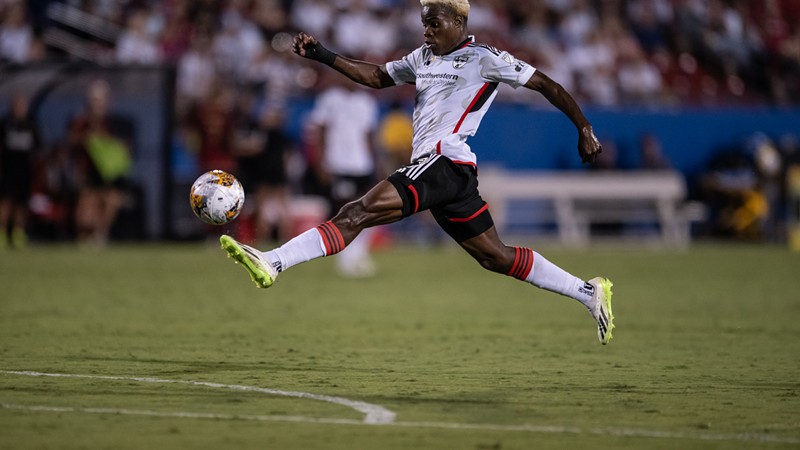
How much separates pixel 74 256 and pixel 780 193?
46.5ft

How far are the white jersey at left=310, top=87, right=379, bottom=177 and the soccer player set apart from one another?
8.27 m

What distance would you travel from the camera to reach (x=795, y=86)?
26.2 m

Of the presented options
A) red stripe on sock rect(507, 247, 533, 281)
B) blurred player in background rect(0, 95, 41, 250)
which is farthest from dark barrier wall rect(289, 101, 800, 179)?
red stripe on sock rect(507, 247, 533, 281)

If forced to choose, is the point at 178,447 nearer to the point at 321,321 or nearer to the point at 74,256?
the point at 321,321

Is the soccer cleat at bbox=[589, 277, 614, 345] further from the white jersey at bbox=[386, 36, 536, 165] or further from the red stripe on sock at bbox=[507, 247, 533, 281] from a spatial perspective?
the white jersey at bbox=[386, 36, 536, 165]

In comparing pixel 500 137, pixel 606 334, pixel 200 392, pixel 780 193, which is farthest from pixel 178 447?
pixel 780 193

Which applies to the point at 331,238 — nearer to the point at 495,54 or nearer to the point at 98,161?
the point at 495,54

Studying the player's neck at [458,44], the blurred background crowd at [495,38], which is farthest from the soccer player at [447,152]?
the blurred background crowd at [495,38]

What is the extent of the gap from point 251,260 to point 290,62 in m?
15.8

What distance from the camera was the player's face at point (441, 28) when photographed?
8.05 m

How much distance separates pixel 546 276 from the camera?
862cm

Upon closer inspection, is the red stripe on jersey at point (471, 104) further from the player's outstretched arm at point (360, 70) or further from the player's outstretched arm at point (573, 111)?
the player's outstretched arm at point (360, 70)

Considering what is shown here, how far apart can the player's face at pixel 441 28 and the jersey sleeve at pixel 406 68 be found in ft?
0.77

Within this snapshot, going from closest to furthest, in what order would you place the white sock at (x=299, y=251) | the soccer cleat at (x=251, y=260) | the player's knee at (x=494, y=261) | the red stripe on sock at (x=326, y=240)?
the soccer cleat at (x=251, y=260), the white sock at (x=299, y=251), the red stripe on sock at (x=326, y=240), the player's knee at (x=494, y=261)
